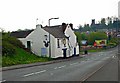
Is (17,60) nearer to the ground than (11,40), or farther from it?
nearer to the ground

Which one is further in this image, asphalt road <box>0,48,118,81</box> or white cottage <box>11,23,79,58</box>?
white cottage <box>11,23,79,58</box>

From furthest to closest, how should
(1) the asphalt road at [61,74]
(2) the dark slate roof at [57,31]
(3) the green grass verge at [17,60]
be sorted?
(2) the dark slate roof at [57,31]
(3) the green grass verge at [17,60]
(1) the asphalt road at [61,74]

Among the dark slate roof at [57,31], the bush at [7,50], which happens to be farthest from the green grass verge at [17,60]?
the dark slate roof at [57,31]

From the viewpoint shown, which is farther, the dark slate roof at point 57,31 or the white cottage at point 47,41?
the dark slate roof at point 57,31

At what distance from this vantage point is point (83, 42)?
456 feet

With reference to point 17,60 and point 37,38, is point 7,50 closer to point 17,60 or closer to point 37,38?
point 17,60

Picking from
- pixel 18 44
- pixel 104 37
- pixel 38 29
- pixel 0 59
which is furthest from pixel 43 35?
pixel 104 37

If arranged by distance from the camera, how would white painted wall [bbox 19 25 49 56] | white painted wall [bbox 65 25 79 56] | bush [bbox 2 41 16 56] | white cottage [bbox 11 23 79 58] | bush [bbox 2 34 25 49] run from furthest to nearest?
white painted wall [bbox 65 25 79 56] → white painted wall [bbox 19 25 49 56] → white cottage [bbox 11 23 79 58] → bush [bbox 2 34 25 49] → bush [bbox 2 41 16 56]

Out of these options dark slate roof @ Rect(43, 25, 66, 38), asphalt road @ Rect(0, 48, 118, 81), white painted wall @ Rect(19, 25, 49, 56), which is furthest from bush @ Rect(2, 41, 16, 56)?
dark slate roof @ Rect(43, 25, 66, 38)

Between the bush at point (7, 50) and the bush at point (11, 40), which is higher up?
the bush at point (11, 40)

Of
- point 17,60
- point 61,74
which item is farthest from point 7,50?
point 61,74

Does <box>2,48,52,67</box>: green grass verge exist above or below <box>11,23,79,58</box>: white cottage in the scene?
below

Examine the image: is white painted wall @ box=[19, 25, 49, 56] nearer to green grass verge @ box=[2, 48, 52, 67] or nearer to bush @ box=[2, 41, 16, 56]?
green grass verge @ box=[2, 48, 52, 67]

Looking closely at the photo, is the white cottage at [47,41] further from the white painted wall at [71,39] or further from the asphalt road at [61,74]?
the asphalt road at [61,74]
